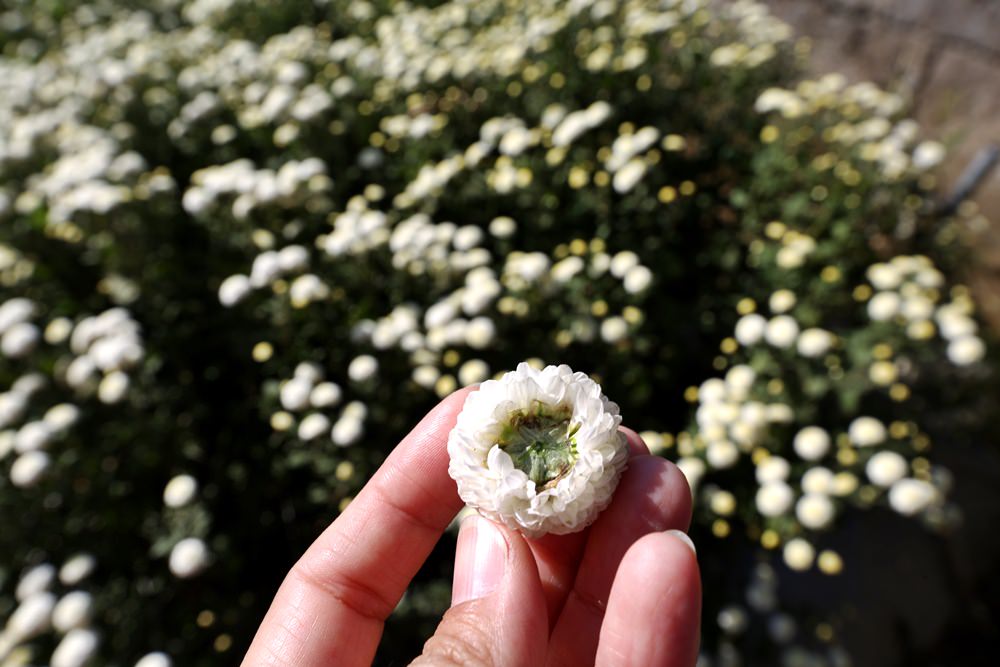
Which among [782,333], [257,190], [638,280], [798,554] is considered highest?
[257,190]

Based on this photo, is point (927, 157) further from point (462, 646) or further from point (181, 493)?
point (181, 493)

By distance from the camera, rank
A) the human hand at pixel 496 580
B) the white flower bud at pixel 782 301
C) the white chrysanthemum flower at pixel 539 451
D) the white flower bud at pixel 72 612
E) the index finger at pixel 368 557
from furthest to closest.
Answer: the white flower bud at pixel 782 301
the white flower bud at pixel 72 612
the index finger at pixel 368 557
the white chrysanthemum flower at pixel 539 451
the human hand at pixel 496 580

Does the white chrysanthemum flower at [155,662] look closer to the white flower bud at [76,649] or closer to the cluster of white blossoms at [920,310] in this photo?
the white flower bud at [76,649]

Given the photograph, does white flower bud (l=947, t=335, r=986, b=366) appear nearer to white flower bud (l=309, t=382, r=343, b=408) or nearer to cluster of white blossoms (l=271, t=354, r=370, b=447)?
cluster of white blossoms (l=271, t=354, r=370, b=447)

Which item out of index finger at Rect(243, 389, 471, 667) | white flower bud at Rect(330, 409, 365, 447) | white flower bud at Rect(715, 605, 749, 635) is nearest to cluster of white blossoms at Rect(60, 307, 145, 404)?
white flower bud at Rect(330, 409, 365, 447)

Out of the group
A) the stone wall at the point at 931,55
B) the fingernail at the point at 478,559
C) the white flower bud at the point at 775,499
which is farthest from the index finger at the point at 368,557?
the stone wall at the point at 931,55

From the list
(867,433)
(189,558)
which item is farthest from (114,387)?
(867,433)
